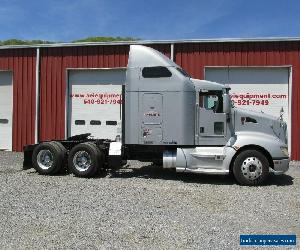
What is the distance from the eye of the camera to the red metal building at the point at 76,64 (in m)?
15.7

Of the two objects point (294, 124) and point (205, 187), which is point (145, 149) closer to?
point (205, 187)

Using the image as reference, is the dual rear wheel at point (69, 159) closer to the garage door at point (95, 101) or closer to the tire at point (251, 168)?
the tire at point (251, 168)

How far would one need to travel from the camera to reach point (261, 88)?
1585 centimetres

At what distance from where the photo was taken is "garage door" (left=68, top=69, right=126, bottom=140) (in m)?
17.0

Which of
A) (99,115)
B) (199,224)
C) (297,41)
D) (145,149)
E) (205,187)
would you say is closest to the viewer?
(199,224)

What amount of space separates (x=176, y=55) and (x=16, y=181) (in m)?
8.42

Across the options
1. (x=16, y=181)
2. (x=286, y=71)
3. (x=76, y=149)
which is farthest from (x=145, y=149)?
(x=286, y=71)

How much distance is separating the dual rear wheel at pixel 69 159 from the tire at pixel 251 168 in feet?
12.1

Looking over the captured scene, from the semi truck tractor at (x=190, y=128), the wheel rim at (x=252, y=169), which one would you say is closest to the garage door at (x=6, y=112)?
the semi truck tractor at (x=190, y=128)

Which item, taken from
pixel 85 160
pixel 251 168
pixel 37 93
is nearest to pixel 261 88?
pixel 251 168

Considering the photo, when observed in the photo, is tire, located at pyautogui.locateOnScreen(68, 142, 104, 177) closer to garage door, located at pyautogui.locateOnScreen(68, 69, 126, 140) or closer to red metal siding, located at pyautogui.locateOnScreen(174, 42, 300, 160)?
garage door, located at pyautogui.locateOnScreen(68, 69, 126, 140)

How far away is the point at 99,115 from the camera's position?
673 inches

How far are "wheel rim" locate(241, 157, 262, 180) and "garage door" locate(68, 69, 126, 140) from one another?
7.52m

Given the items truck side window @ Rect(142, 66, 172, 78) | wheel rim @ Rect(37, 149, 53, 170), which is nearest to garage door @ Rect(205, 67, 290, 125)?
truck side window @ Rect(142, 66, 172, 78)
